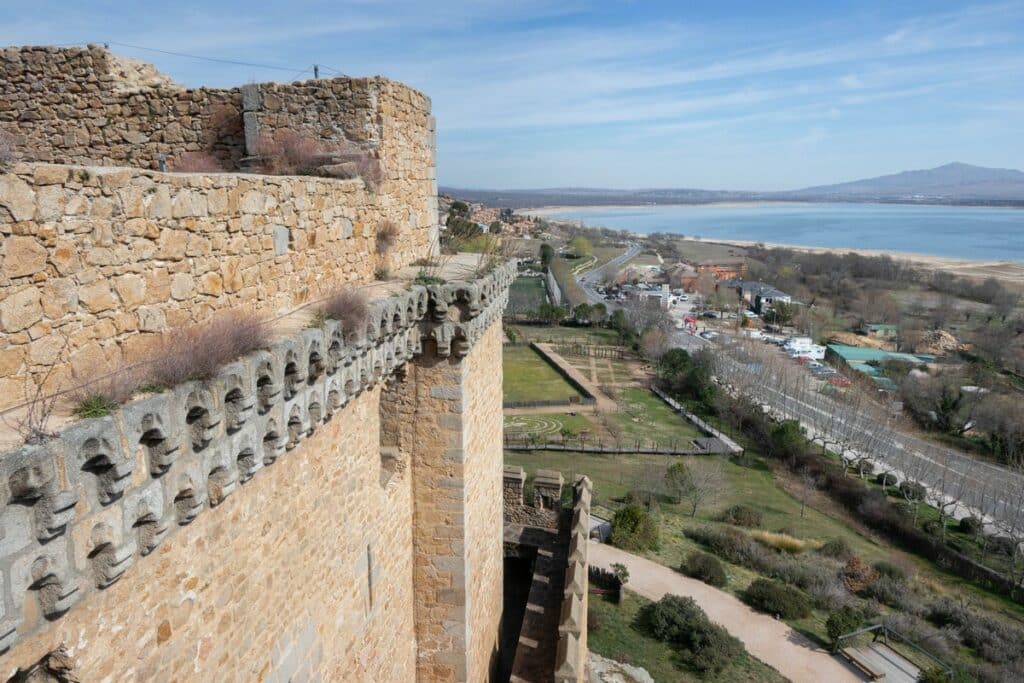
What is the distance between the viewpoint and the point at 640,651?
17.4 metres

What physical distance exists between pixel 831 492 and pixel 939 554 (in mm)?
6761

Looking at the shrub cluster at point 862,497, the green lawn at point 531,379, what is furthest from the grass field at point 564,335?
the shrub cluster at point 862,497

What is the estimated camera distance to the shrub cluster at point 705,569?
21.7 metres

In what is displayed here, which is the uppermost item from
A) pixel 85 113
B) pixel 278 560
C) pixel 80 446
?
pixel 85 113

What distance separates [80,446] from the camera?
2.72 meters

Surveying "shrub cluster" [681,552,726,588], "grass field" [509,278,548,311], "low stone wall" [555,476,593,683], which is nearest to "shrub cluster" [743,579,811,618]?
"shrub cluster" [681,552,726,588]

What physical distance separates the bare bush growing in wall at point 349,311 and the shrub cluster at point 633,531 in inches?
806

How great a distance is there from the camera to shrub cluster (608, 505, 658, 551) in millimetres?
23984

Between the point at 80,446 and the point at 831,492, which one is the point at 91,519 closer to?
the point at 80,446

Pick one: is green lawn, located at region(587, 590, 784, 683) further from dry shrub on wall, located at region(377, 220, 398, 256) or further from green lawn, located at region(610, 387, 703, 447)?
green lawn, located at region(610, 387, 703, 447)

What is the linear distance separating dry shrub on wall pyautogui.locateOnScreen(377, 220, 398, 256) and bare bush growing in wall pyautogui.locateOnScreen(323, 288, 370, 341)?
1445 millimetres

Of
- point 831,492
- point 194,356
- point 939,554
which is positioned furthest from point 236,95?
point 831,492

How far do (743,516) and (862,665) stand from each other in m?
11.6

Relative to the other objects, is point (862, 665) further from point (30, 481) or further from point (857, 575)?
point (30, 481)
